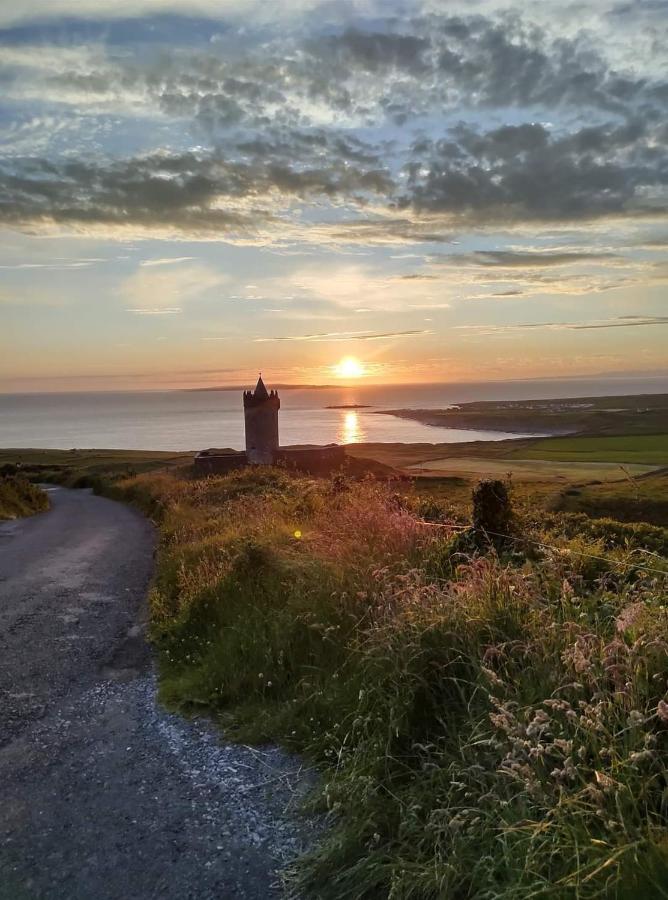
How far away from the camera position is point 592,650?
4324mm

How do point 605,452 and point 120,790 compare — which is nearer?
point 120,790

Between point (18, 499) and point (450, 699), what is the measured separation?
99.1 feet

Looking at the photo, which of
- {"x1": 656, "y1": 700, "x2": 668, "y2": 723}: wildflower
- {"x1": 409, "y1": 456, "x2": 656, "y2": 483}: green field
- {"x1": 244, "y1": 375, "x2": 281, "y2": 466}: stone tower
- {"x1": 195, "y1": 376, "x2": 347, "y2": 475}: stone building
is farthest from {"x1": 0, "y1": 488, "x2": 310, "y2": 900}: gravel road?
{"x1": 244, "y1": 375, "x2": 281, "y2": 466}: stone tower

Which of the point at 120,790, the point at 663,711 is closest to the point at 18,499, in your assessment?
the point at 120,790

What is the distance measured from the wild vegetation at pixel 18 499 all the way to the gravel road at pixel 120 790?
2151 cm

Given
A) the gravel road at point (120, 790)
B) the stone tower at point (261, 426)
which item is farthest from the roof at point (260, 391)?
the gravel road at point (120, 790)

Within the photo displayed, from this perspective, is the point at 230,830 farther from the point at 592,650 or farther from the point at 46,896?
the point at 592,650

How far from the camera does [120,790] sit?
5223mm

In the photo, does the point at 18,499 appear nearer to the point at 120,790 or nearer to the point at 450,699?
the point at 120,790

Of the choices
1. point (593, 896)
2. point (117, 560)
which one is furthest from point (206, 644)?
point (117, 560)

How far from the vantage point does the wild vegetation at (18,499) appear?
2912 cm

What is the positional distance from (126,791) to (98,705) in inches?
78.3

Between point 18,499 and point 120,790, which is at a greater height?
point 120,790

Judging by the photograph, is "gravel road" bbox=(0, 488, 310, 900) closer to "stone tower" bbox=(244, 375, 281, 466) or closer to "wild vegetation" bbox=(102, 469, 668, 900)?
"wild vegetation" bbox=(102, 469, 668, 900)
